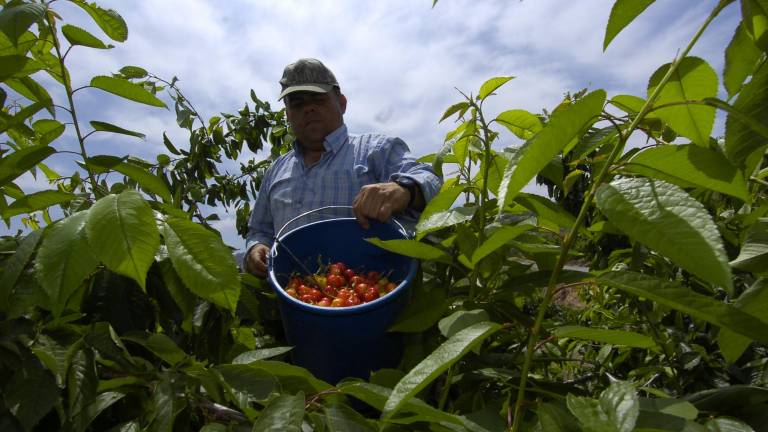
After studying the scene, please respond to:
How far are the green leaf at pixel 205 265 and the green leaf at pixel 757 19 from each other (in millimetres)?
641

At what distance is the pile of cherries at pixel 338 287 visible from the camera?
1.55m

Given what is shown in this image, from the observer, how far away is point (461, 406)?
0.87 meters

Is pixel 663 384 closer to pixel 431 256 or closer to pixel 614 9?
pixel 431 256

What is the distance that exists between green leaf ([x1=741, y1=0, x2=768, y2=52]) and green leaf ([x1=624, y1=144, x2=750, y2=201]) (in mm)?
140

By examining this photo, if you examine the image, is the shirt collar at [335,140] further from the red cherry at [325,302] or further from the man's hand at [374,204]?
the red cherry at [325,302]

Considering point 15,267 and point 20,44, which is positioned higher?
point 20,44

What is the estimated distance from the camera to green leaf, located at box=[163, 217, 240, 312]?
2.07 feet

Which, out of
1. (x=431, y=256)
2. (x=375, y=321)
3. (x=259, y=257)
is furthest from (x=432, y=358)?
(x=259, y=257)

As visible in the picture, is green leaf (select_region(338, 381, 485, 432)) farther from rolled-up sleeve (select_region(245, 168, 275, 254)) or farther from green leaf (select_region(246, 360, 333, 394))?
rolled-up sleeve (select_region(245, 168, 275, 254))

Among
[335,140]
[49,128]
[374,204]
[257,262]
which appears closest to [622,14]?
[49,128]

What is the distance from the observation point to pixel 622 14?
571mm

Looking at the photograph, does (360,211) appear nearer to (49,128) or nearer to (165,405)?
(49,128)

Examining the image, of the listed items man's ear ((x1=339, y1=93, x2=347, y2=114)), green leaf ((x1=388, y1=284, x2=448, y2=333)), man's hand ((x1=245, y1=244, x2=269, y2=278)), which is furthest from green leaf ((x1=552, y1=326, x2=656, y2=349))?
man's ear ((x1=339, y1=93, x2=347, y2=114))

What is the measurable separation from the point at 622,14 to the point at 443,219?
0.41m
